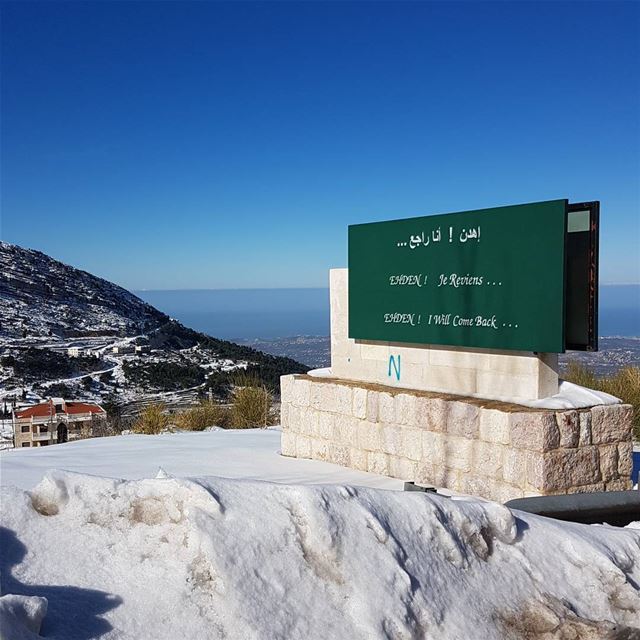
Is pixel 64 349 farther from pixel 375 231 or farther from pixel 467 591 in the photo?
pixel 467 591

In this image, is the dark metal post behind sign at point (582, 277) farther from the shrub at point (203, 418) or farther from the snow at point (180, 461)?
the shrub at point (203, 418)

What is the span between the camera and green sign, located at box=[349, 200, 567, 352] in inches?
275

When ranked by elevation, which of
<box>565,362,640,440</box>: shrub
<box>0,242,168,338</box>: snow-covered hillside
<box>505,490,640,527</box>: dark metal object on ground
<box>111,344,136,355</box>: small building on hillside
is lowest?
<box>111,344,136,355</box>: small building on hillside

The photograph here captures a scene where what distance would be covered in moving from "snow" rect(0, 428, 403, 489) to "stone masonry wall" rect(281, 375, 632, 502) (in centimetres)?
35

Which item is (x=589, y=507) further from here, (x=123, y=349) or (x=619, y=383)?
(x=123, y=349)

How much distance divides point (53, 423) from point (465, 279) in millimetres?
9719

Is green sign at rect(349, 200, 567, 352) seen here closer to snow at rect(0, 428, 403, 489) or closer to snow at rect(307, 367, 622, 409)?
snow at rect(307, 367, 622, 409)

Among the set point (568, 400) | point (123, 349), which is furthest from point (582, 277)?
point (123, 349)

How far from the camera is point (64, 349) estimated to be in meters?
27.7

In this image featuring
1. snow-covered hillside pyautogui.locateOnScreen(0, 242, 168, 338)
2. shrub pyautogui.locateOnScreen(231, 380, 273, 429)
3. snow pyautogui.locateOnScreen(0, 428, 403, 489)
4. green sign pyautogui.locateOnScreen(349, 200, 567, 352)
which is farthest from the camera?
snow-covered hillside pyautogui.locateOnScreen(0, 242, 168, 338)

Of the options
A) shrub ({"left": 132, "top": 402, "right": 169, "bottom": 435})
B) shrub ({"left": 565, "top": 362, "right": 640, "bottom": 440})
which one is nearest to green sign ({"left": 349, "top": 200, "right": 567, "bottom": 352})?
shrub ({"left": 565, "top": 362, "right": 640, "bottom": 440})

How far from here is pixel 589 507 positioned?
5.33 meters

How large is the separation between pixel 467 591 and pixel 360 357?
231 inches

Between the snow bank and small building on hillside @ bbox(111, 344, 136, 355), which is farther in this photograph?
small building on hillside @ bbox(111, 344, 136, 355)
